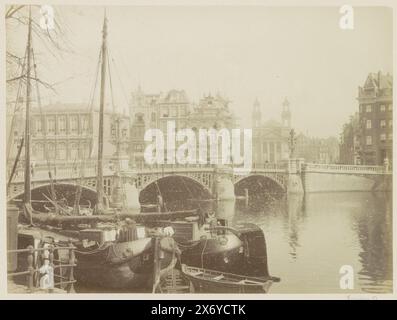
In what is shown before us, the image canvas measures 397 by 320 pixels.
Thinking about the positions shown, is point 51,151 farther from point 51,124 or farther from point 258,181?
point 258,181

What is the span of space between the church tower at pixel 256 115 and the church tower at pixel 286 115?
13cm

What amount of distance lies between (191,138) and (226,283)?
869mm

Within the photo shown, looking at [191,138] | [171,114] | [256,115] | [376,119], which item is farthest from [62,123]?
[376,119]

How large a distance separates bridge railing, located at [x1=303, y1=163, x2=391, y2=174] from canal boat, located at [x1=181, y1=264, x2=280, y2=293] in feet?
2.29

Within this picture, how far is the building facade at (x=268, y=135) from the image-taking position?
3.68 meters

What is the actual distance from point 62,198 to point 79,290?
55 centimetres

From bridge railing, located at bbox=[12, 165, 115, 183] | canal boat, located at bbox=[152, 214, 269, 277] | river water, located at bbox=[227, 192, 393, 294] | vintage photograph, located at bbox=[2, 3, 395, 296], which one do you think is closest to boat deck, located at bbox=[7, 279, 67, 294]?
vintage photograph, located at bbox=[2, 3, 395, 296]

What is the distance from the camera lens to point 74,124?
3707 millimetres

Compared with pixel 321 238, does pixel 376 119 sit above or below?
above

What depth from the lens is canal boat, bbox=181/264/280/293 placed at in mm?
3648

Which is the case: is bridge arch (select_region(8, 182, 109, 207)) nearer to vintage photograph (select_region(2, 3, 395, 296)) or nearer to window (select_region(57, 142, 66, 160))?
vintage photograph (select_region(2, 3, 395, 296))

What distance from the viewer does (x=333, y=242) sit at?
372 cm

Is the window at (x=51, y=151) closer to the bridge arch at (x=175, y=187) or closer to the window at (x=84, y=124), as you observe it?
the window at (x=84, y=124)
